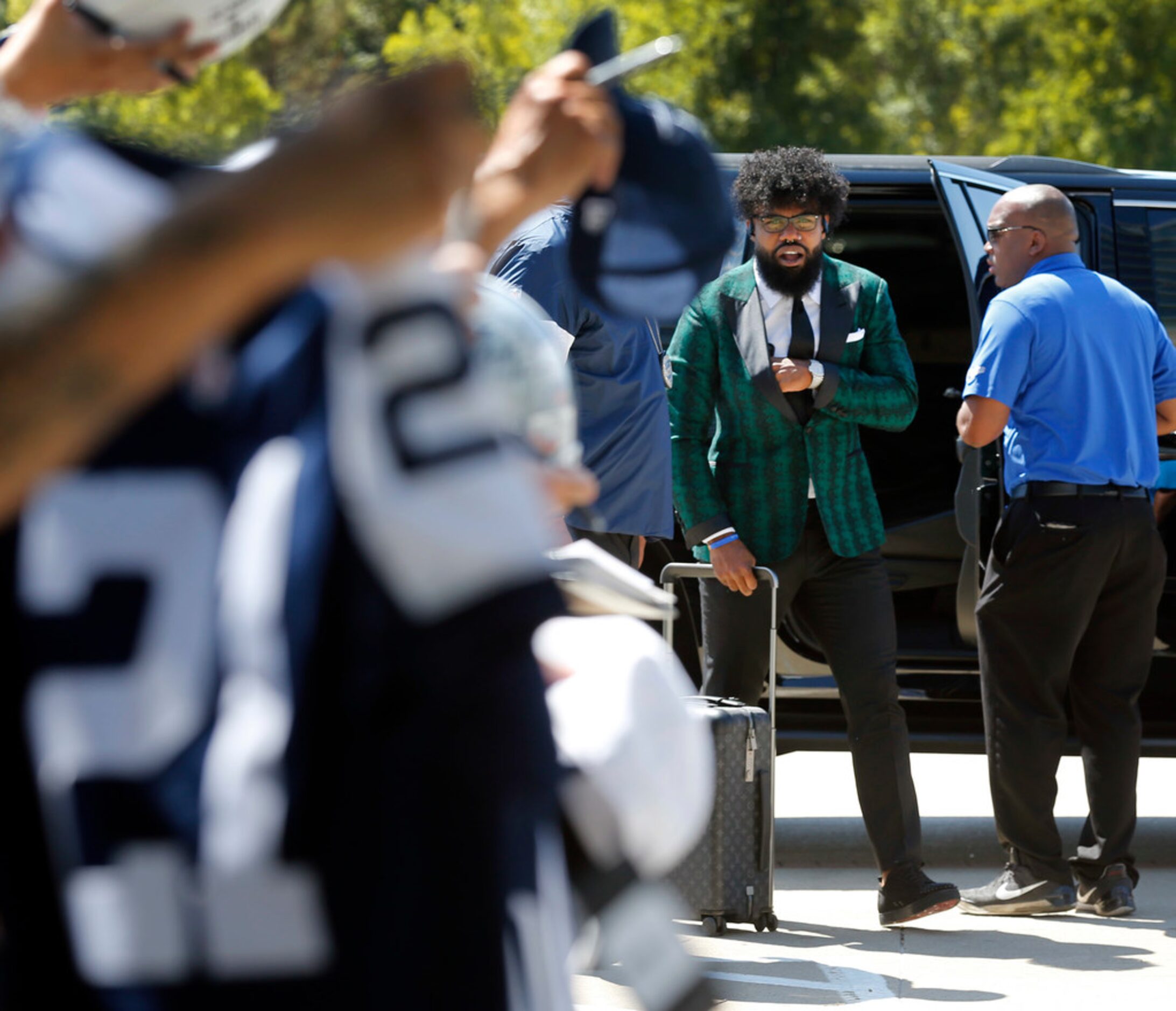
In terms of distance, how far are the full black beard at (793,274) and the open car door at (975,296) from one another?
0.57 m

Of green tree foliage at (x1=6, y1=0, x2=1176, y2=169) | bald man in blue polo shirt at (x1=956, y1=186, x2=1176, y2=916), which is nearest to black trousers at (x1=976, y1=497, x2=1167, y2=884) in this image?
bald man in blue polo shirt at (x1=956, y1=186, x2=1176, y2=916)

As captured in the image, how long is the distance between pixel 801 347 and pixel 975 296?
29.4 inches

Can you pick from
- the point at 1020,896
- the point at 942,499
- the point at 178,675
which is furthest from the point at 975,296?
the point at 178,675

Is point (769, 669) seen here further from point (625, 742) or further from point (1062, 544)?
point (625, 742)

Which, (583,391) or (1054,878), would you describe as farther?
(1054,878)

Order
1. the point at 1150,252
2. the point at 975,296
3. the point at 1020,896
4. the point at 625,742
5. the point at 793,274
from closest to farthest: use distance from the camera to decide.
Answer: the point at 625,742 → the point at 793,274 → the point at 1020,896 → the point at 975,296 → the point at 1150,252

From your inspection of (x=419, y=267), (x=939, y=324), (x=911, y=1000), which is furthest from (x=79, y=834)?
(x=939, y=324)

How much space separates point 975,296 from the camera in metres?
5.32

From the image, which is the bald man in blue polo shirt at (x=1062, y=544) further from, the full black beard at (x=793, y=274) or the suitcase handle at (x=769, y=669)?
the suitcase handle at (x=769, y=669)

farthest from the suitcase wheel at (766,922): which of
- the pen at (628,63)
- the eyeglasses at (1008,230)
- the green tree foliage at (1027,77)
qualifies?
the green tree foliage at (1027,77)

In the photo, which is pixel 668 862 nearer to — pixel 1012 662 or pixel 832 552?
pixel 832 552

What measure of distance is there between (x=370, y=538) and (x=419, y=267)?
0.45ft

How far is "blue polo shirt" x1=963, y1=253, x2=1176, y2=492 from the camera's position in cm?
487

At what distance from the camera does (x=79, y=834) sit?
927mm
